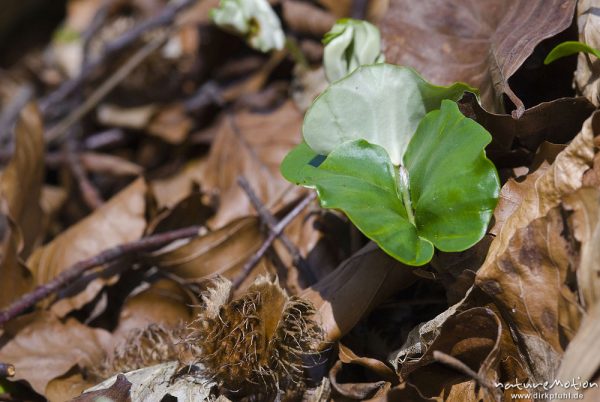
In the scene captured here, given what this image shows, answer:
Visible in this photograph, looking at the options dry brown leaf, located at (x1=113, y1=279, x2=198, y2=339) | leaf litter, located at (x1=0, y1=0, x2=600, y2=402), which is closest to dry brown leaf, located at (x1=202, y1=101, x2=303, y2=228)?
leaf litter, located at (x1=0, y1=0, x2=600, y2=402)

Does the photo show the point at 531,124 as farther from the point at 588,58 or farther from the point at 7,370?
the point at 7,370

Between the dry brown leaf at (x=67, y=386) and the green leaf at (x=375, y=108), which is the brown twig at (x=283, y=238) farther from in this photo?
the dry brown leaf at (x=67, y=386)

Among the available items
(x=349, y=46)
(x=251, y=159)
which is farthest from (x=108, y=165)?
(x=349, y=46)

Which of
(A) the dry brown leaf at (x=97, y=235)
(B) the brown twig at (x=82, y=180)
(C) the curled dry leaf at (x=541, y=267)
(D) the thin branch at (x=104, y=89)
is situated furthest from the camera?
(D) the thin branch at (x=104, y=89)

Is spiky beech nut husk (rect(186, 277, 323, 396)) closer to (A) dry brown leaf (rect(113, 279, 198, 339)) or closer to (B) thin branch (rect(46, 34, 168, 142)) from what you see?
(A) dry brown leaf (rect(113, 279, 198, 339))

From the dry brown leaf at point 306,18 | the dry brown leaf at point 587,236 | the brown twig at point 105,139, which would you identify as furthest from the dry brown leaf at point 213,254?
the brown twig at point 105,139
